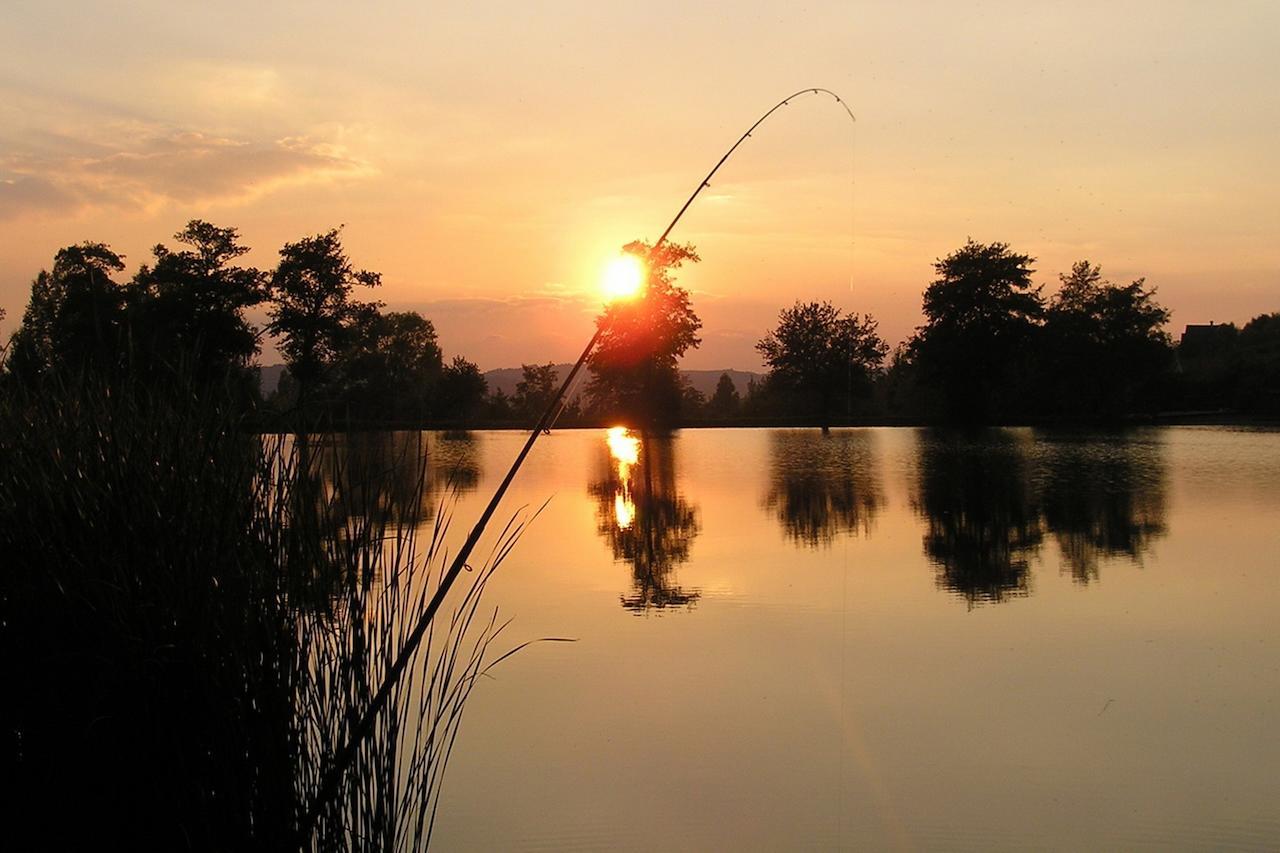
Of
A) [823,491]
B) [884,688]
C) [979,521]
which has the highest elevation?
[823,491]

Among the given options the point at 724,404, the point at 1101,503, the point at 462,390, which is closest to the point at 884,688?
the point at 1101,503

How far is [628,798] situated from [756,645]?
12.1 ft

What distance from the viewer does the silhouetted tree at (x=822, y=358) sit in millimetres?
76938

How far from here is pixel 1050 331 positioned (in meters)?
69.5

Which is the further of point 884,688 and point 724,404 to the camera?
point 724,404

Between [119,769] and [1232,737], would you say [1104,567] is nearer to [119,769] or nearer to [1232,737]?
[1232,737]

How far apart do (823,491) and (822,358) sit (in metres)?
54.8

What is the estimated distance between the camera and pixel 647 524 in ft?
63.4

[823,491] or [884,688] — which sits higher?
[823,491]

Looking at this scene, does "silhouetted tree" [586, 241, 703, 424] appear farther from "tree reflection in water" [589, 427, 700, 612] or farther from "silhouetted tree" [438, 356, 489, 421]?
"tree reflection in water" [589, 427, 700, 612]

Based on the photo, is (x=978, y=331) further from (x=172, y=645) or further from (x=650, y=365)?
(x=172, y=645)

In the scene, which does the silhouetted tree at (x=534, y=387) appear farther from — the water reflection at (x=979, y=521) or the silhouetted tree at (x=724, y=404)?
the water reflection at (x=979, y=521)

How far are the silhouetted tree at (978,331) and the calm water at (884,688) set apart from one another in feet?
162

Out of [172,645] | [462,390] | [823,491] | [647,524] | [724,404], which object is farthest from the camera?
[724,404]
